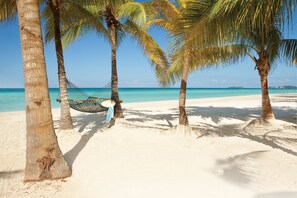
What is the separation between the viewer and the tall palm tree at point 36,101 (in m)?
2.82

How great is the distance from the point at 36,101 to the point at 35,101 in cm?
1

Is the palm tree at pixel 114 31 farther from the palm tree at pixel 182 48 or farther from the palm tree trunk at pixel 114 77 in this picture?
the palm tree at pixel 182 48

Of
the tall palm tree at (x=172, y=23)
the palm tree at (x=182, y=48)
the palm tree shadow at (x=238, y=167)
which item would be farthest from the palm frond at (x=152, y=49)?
the palm tree shadow at (x=238, y=167)

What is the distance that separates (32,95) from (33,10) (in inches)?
38.6

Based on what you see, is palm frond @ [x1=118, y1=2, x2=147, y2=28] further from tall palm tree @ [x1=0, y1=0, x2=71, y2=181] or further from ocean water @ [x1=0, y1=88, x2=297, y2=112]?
tall palm tree @ [x1=0, y1=0, x2=71, y2=181]

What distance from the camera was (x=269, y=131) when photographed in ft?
19.7

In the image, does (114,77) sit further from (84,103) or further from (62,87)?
(62,87)

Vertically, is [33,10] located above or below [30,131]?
above

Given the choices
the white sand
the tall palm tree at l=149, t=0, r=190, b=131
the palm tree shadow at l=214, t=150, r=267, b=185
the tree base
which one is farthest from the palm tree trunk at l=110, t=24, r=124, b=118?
the palm tree shadow at l=214, t=150, r=267, b=185

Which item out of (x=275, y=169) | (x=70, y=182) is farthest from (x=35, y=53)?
(x=275, y=169)

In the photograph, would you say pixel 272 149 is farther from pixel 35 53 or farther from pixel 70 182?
pixel 35 53

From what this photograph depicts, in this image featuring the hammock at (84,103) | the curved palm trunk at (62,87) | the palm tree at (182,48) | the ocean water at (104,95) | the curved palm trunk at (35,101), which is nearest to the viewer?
the curved palm trunk at (35,101)

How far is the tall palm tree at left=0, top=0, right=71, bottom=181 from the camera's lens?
9.24ft

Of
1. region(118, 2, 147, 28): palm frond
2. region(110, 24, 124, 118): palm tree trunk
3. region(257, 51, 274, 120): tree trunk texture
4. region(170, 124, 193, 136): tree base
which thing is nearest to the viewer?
region(170, 124, 193, 136): tree base
